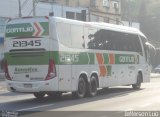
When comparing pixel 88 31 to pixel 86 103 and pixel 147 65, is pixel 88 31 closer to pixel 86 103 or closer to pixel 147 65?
pixel 86 103

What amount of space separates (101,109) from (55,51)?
4.17 metres

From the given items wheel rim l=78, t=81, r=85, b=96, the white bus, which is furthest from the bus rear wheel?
wheel rim l=78, t=81, r=85, b=96

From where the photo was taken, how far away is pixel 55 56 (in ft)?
65.1

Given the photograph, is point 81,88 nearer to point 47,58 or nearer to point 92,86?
point 92,86

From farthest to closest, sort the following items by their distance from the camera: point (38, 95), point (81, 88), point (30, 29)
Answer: point (38, 95) → point (81, 88) → point (30, 29)

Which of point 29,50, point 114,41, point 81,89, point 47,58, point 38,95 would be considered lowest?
point 38,95

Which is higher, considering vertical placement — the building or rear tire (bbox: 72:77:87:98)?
the building

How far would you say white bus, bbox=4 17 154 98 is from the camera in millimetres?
19828

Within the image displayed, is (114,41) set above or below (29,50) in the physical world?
above

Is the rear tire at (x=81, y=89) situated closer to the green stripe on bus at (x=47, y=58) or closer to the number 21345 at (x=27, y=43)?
the green stripe on bus at (x=47, y=58)

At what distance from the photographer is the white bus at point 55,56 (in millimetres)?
19828

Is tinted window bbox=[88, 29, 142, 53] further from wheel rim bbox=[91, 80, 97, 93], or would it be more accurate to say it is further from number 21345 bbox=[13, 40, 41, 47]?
number 21345 bbox=[13, 40, 41, 47]

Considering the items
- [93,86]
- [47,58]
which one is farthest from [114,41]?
[47,58]

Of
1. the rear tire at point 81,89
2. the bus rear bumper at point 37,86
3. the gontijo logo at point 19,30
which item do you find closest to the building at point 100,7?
the rear tire at point 81,89
